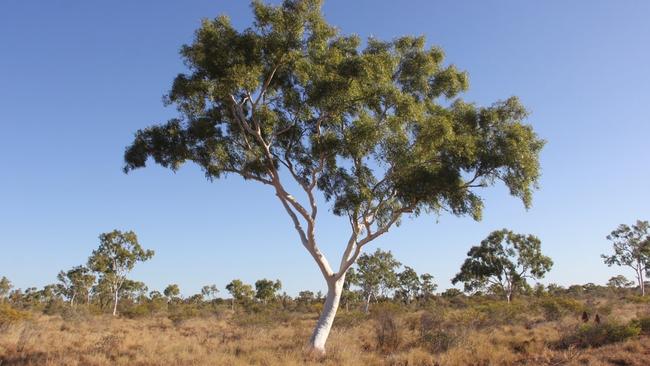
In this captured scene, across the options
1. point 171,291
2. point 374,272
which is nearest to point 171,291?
point 171,291

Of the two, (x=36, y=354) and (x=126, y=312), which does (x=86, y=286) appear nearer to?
(x=126, y=312)

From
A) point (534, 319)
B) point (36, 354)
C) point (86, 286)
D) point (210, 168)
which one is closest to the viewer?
point (36, 354)

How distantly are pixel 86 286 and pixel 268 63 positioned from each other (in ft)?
167

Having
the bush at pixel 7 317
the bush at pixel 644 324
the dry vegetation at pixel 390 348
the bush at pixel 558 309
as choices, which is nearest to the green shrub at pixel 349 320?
the dry vegetation at pixel 390 348

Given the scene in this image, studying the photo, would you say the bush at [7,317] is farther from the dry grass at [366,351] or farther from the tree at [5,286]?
the tree at [5,286]

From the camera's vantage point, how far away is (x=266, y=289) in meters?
73.8

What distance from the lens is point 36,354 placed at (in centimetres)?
1438

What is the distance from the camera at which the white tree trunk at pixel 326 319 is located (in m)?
14.3

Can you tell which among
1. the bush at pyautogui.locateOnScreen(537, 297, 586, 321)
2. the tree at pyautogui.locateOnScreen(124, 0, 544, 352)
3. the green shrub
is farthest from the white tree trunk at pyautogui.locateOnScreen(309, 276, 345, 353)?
the bush at pyautogui.locateOnScreen(537, 297, 586, 321)

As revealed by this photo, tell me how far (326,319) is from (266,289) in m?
61.1

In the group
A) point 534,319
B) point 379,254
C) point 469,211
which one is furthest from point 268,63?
point 379,254

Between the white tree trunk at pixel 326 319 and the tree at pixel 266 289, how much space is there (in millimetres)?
59154

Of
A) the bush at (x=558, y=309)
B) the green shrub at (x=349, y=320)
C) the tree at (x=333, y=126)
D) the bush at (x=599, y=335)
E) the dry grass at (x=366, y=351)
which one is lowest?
the dry grass at (x=366, y=351)

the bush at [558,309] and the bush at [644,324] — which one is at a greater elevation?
the bush at [558,309]
